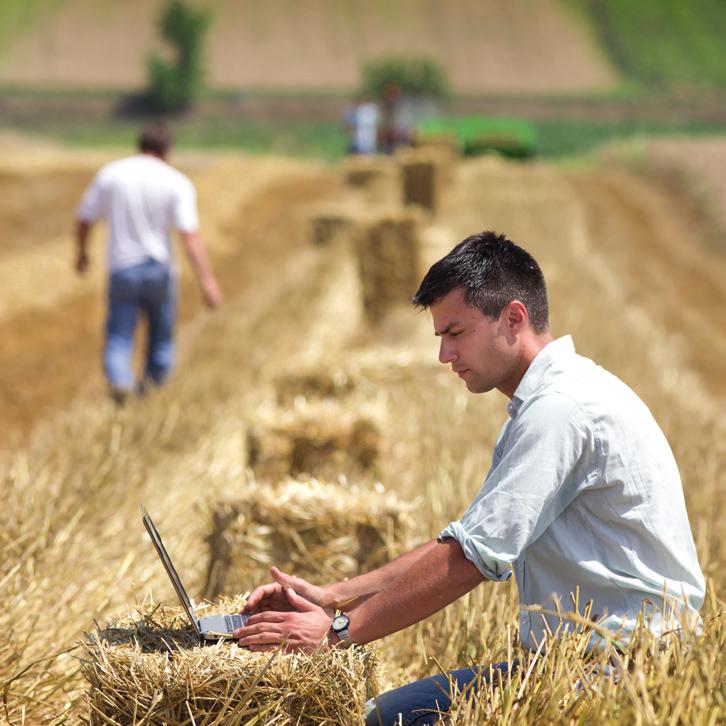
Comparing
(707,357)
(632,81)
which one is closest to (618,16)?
(632,81)

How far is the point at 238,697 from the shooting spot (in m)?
2.48

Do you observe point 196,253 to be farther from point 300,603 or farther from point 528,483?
point 528,483

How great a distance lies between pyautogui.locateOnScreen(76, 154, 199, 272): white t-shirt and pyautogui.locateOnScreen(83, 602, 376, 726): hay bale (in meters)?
4.59

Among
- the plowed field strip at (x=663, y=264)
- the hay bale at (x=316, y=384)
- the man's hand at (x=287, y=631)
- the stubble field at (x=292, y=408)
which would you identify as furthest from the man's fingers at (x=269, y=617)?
the plowed field strip at (x=663, y=264)

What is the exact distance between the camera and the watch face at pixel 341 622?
2.51m

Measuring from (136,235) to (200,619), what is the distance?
14.9 feet

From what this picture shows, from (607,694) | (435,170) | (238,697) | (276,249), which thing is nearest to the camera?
(607,694)

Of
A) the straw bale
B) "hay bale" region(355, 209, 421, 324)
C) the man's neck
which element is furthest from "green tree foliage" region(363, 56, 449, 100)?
the man's neck

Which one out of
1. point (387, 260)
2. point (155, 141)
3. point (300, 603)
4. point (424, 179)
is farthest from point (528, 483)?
point (424, 179)

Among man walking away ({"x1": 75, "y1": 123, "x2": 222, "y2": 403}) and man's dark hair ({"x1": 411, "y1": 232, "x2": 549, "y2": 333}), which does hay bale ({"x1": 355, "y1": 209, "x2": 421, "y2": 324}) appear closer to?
man walking away ({"x1": 75, "y1": 123, "x2": 222, "y2": 403})

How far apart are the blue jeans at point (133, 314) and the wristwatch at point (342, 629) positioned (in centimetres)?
437

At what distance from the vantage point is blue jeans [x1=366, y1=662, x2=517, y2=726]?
2617 mm

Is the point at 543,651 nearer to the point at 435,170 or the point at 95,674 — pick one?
the point at 95,674

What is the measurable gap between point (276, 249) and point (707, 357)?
8197 millimetres
